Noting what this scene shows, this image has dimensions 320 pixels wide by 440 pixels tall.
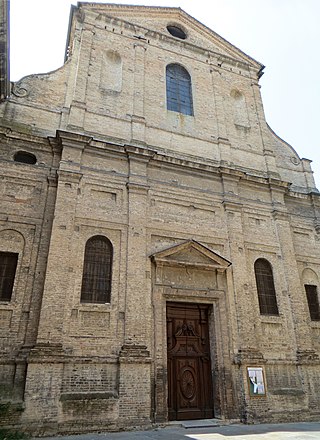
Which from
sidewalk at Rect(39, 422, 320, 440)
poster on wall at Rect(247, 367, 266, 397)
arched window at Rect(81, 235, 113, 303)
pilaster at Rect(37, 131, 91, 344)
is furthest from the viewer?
poster on wall at Rect(247, 367, 266, 397)

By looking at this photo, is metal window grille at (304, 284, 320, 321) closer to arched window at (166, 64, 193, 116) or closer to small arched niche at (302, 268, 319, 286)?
small arched niche at (302, 268, 319, 286)

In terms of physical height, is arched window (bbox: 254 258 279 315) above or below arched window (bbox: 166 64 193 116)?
below

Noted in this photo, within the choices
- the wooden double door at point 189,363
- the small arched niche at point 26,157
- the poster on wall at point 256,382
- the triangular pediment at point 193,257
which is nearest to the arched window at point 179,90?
the small arched niche at point 26,157

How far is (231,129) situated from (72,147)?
6982mm

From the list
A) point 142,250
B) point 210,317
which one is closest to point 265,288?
point 210,317

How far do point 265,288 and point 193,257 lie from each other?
2935 millimetres

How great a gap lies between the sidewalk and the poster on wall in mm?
857

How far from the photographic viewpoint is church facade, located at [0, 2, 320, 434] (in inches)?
335

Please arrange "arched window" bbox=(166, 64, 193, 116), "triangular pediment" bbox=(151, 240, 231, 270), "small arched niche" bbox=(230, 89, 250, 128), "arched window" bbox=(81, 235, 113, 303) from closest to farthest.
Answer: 1. "arched window" bbox=(81, 235, 113, 303)
2. "triangular pediment" bbox=(151, 240, 231, 270)
3. "arched window" bbox=(166, 64, 193, 116)
4. "small arched niche" bbox=(230, 89, 250, 128)

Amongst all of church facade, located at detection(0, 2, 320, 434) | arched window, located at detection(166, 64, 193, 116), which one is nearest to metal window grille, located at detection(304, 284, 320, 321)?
church facade, located at detection(0, 2, 320, 434)

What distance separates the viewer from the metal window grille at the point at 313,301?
1231cm

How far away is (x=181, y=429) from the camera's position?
27.7 feet

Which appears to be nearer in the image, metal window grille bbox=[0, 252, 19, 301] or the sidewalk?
the sidewalk

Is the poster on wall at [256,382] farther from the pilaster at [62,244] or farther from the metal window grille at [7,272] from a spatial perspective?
the metal window grille at [7,272]
